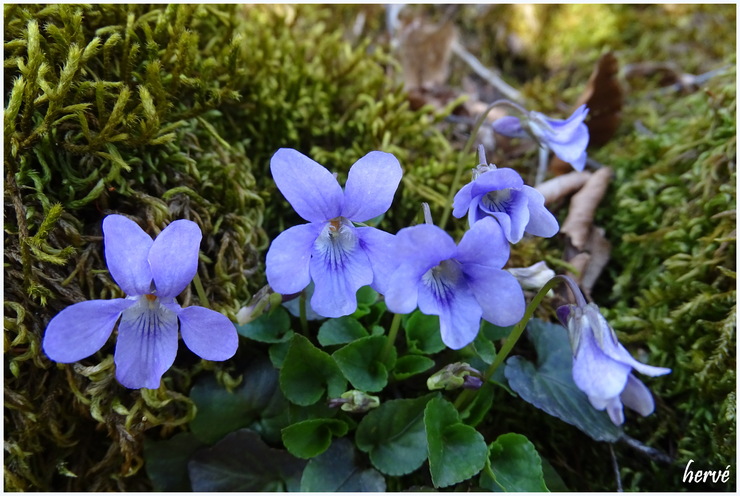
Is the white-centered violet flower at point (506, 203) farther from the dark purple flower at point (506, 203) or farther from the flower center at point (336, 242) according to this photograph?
the flower center at point (336, 242)

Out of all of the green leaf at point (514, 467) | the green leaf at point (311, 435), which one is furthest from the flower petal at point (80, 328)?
the green leaf at point (514, 467)

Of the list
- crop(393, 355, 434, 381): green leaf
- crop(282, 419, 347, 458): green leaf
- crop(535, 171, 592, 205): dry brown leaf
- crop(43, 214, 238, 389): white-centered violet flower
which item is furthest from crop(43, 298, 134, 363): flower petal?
crop(535, 171, 592, 205): dry brown leaf

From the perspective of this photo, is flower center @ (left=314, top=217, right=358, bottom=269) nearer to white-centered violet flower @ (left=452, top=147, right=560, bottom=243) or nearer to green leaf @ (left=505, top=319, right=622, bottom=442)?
white-centered violet flower @ (left=452, top=147, right=560, bottom=243)

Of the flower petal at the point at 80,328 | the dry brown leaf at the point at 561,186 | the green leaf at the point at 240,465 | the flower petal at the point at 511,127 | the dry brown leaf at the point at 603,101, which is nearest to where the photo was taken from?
the flower petal at the point at 80,328

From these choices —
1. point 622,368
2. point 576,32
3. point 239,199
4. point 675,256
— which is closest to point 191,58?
point 239,199

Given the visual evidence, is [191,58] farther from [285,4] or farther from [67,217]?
[285,4]

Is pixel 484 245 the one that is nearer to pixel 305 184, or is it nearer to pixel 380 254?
pixel 380 254
